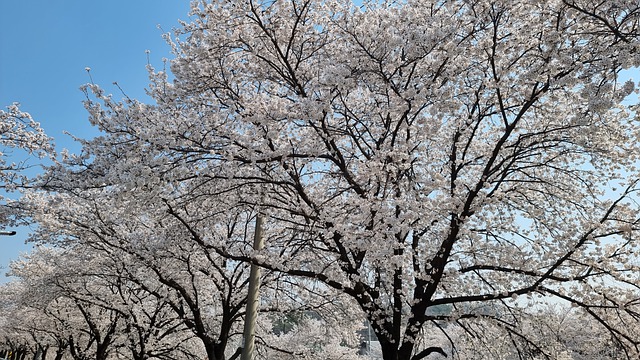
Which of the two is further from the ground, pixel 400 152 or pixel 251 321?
pixel 400 152

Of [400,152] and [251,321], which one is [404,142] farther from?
[251,321]

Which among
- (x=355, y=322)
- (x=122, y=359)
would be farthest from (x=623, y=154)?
(x=122, y=359)

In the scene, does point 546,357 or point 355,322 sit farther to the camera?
point 355,322

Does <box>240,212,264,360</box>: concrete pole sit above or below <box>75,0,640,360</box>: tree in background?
below

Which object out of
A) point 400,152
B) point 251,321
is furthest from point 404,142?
point 251,321

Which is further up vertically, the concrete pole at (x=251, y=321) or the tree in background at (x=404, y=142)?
the tree in background at (x=404, y=142)

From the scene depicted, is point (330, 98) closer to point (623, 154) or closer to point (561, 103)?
point (561, 103)

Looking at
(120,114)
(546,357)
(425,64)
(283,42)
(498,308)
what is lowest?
(546,357)

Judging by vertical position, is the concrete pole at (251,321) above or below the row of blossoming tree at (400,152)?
below

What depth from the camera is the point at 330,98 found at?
671 centimetres

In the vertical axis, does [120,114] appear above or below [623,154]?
above

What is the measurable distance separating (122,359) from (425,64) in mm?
19518

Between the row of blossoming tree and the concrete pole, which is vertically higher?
the row of blossoming tree

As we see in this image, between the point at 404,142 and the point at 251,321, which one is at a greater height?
the point at 404,142
